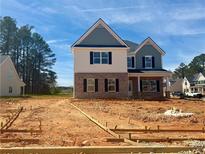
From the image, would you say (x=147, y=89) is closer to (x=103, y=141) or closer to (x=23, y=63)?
(x=103, y=141)

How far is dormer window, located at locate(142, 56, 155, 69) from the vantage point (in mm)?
38719

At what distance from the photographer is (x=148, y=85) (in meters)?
38.1

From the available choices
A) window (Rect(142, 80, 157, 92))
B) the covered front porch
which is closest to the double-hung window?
the covered front porch

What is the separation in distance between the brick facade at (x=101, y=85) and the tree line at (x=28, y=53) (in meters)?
36.5

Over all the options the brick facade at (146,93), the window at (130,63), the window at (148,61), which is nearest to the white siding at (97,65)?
the brick facade at (146,93)

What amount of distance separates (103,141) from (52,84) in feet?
215

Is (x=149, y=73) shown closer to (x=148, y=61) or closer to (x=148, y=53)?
(x=148, y=61)

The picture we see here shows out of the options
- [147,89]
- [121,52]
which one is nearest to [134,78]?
[147,89]

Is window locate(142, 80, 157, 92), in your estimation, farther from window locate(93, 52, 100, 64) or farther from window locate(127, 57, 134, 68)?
window locate(93, 52, 100, 64)

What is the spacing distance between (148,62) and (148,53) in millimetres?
954

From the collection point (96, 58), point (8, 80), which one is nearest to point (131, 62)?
point (96, 58)

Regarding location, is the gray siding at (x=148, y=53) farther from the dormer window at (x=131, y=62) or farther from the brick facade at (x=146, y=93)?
the brick facade at (x=146, y=93)

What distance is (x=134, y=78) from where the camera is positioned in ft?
125

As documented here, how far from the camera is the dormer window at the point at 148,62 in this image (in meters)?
38.7
